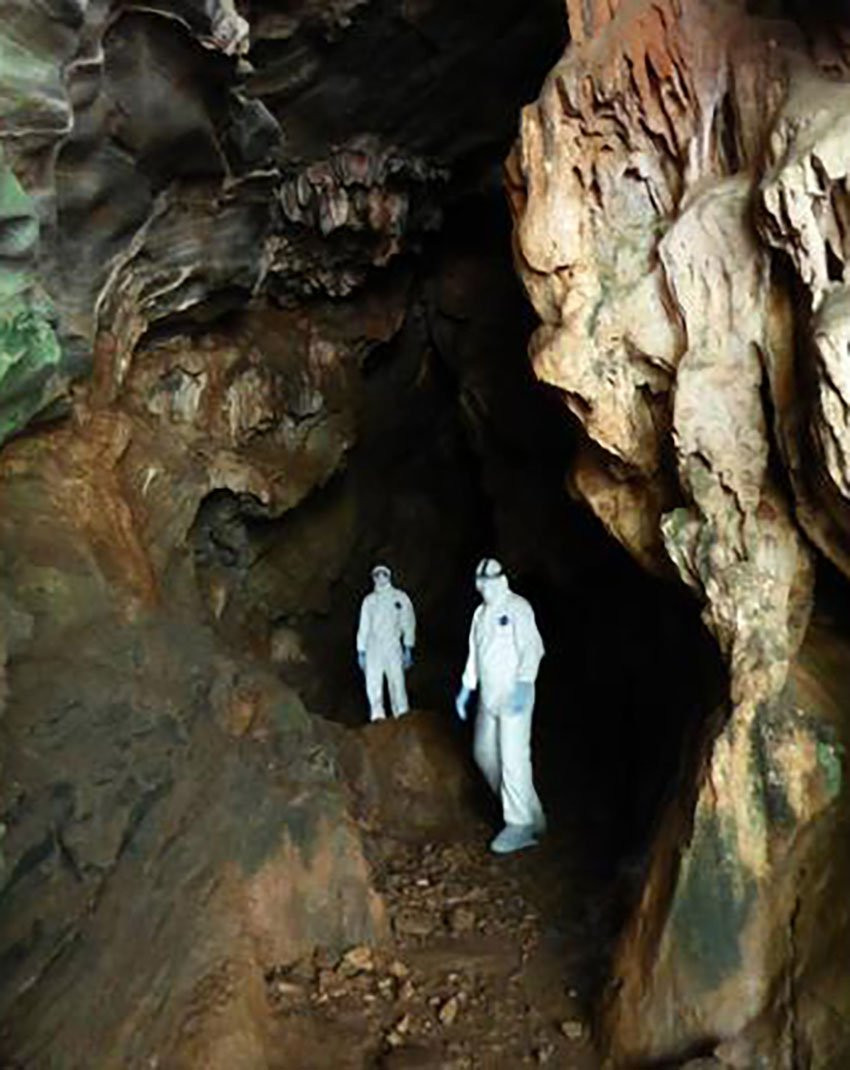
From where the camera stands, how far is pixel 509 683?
8.67 metres

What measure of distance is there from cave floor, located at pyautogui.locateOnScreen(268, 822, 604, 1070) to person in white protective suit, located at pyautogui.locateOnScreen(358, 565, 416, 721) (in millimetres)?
2574

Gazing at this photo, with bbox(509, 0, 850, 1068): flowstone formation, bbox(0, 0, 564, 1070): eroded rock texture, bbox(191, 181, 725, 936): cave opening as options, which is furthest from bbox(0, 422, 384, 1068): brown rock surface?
bbox(191, 181, 725, 936): cave opening

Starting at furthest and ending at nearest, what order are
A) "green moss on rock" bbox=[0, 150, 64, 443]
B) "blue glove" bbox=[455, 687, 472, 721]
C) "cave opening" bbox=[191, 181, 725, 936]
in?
1. "cave opening" bbox=[191, 181, 725, 936]
2. "blue glove" bbox=[455, 687, 472, 721]
3. "green moss on rock" bbox=[0, 150, 64, 443]

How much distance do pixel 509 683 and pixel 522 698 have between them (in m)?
0.16

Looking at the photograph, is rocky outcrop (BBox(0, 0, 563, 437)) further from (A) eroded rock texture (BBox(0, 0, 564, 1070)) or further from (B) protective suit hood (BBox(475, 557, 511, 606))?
(B) protective suit hood (BBox(475, 557, 511, 606))

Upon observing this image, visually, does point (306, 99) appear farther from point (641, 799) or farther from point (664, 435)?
point (641, 799)

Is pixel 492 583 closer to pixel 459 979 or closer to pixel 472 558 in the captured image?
pixel 459 979

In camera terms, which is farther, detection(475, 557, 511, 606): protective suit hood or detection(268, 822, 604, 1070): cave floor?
detection(475, 557, 511, 606): protective suit hood

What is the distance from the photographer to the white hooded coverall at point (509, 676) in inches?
339

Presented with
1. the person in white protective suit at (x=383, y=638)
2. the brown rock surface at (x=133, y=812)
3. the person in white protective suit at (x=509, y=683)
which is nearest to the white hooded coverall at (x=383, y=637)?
the person in white protective suit at (x=383, y=638)

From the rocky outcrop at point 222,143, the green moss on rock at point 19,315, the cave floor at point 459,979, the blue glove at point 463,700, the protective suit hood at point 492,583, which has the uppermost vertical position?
the rocky outcrop at point 222,143

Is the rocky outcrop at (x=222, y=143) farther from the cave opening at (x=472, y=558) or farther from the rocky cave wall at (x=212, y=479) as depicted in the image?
the cave opening at (x=472, y=558)

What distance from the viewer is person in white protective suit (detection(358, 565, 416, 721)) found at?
1074 centimetres

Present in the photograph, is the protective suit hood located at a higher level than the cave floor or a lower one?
higher
